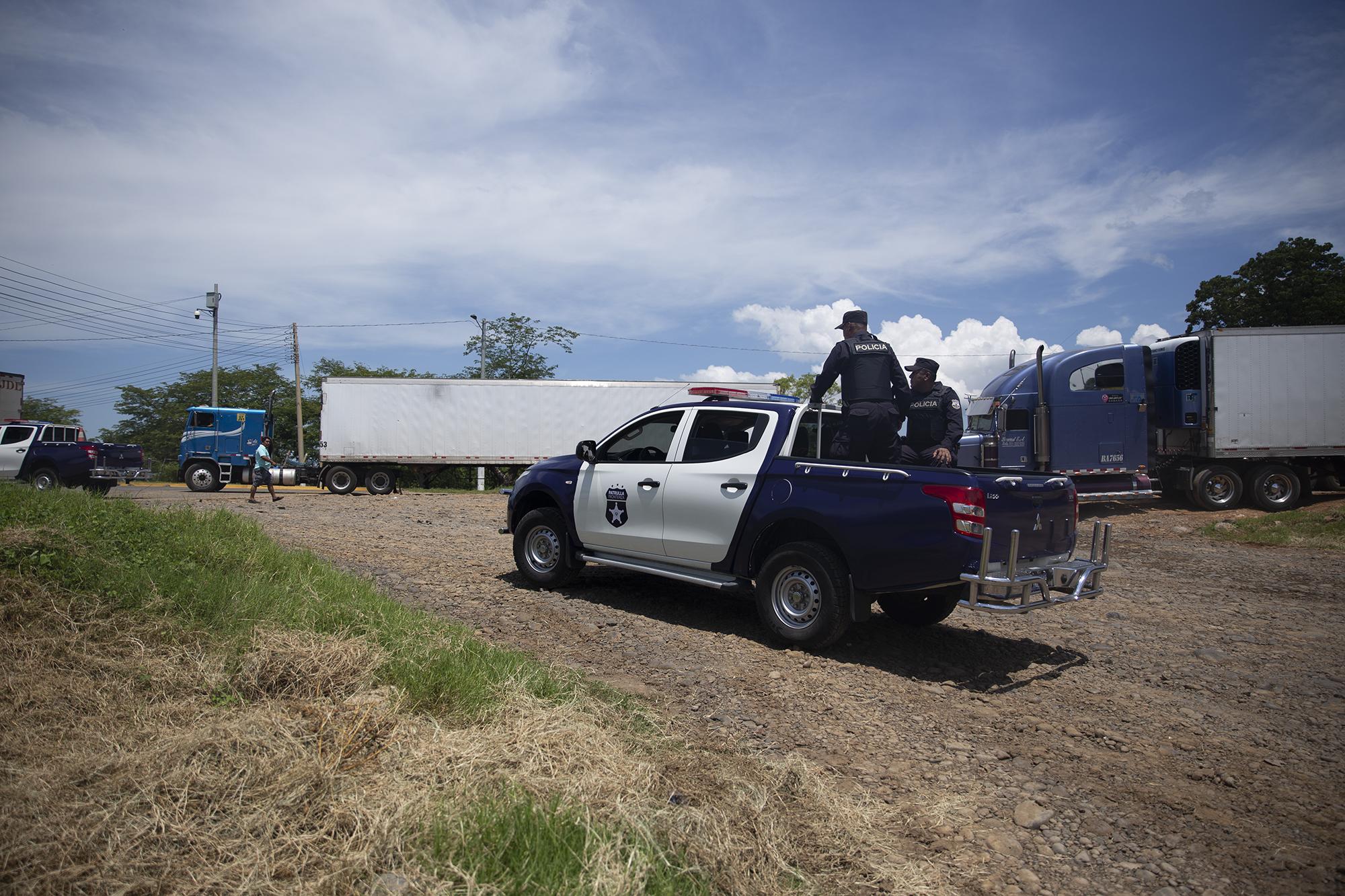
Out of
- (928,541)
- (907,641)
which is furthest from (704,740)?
(907,641)

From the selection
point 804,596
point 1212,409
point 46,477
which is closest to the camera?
point 804,596

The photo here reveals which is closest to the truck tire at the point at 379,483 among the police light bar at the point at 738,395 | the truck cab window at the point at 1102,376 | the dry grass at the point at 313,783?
the truck cab window at the point at 1102,376

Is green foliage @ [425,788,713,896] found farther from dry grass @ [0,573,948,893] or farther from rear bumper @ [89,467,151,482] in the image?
rear bumper @ [89,467,151,482]

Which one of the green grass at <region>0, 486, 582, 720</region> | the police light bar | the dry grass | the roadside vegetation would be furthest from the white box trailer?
the dry grass

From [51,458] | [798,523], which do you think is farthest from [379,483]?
[798,523]

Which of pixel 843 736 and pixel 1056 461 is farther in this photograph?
pixel 1056 461

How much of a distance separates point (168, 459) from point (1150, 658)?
52799 mm

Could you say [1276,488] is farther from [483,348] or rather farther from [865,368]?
[483,348]

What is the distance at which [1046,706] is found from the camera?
4.72m

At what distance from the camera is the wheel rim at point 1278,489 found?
15.2m

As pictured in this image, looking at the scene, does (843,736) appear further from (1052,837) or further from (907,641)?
(907,641)

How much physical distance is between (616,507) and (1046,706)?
3723 millimetres

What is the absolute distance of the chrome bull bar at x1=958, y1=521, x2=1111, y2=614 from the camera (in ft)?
15.6

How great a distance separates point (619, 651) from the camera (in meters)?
5.68
